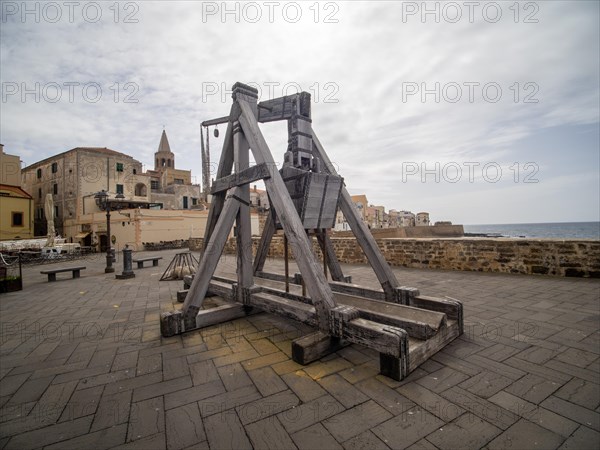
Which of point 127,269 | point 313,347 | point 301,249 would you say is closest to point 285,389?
point 313,347

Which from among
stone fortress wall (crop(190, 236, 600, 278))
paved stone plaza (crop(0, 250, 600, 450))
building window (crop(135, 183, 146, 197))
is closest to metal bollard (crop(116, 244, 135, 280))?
paved stone plaza (crop(0, 250, 600, 450))

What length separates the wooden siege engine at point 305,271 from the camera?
2461mm

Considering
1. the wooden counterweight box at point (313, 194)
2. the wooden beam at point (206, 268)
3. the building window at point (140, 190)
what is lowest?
the wooden beam at point (206, 268)

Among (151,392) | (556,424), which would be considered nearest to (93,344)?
(151,392)

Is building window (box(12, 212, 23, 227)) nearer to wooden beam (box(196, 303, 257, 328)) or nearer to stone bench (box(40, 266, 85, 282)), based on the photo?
stone bench (box(40, 266, 85, 282))

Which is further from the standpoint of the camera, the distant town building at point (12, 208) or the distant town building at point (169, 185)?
the distant town building at point (169, 185)

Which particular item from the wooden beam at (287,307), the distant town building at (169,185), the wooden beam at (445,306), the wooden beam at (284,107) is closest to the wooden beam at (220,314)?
the wooden beam at (287,307)

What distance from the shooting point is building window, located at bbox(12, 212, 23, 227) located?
22.9 m

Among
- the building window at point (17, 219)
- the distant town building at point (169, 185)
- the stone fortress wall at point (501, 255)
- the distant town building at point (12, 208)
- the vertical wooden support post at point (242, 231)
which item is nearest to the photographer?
the vertical wooden support post at point (242, 231)

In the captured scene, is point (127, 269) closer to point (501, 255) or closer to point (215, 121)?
point (215, 121)

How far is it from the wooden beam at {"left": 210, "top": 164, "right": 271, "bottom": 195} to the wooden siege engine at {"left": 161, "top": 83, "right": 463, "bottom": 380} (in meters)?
0.01

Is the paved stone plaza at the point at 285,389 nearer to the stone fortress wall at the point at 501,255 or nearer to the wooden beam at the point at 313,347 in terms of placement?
the wooden beam at the point at 313,347

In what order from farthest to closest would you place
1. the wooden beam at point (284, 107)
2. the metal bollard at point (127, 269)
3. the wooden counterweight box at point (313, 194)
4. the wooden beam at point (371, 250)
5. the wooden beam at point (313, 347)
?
the metal bollard at point (127, 269), the wooden beam at point (284, 107), the wooden beam at point (371, 250), the wooden counterweight box at point (313, 194), the wooden beam at point (313, 347)

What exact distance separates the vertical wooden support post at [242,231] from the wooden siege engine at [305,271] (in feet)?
0.04
